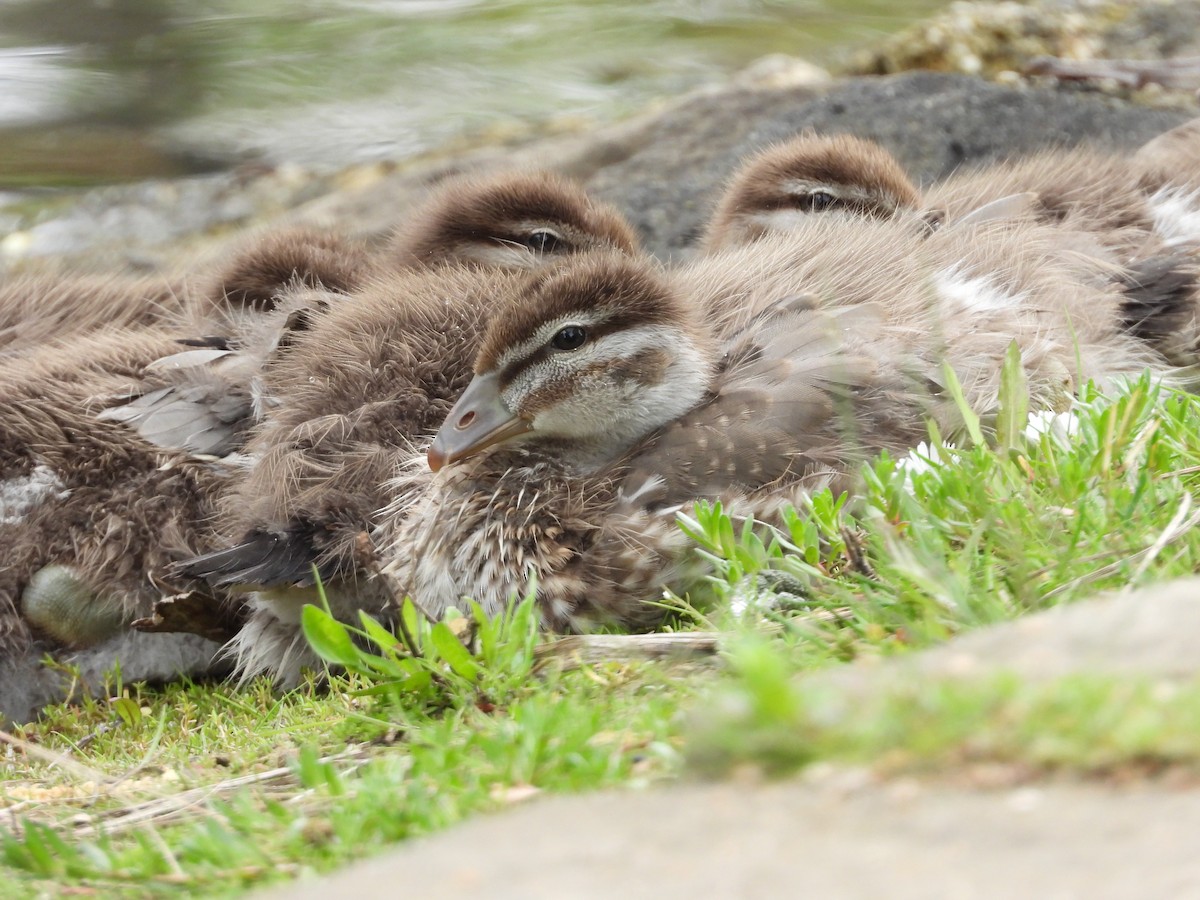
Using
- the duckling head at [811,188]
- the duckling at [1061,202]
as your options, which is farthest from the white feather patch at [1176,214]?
the duckling head at [811,188]

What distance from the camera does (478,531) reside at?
14.3ft

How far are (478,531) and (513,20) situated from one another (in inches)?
396

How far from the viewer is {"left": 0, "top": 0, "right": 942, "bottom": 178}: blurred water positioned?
1196cm

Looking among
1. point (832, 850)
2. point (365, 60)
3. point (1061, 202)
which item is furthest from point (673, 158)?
point (832, 850)

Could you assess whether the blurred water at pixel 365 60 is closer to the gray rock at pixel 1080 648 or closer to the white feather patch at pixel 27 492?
the white feather patch at pixel 27 492

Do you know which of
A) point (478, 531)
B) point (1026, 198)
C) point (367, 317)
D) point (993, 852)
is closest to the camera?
point (993, 852)

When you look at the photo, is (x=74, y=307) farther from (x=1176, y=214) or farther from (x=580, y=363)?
(x=1176, y=214)

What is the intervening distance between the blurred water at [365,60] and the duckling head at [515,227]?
6256 mm

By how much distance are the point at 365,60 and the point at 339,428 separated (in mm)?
8966

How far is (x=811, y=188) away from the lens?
584 cm

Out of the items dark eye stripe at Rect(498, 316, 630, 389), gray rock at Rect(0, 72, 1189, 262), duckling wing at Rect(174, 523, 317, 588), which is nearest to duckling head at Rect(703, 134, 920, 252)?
gray rock at Rect(0, 72, 1189, 262)

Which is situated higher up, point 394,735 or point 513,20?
point 513,20

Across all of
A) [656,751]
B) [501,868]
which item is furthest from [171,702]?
[501,868]

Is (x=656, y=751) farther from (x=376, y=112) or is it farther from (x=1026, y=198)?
(x=376, y=112)
